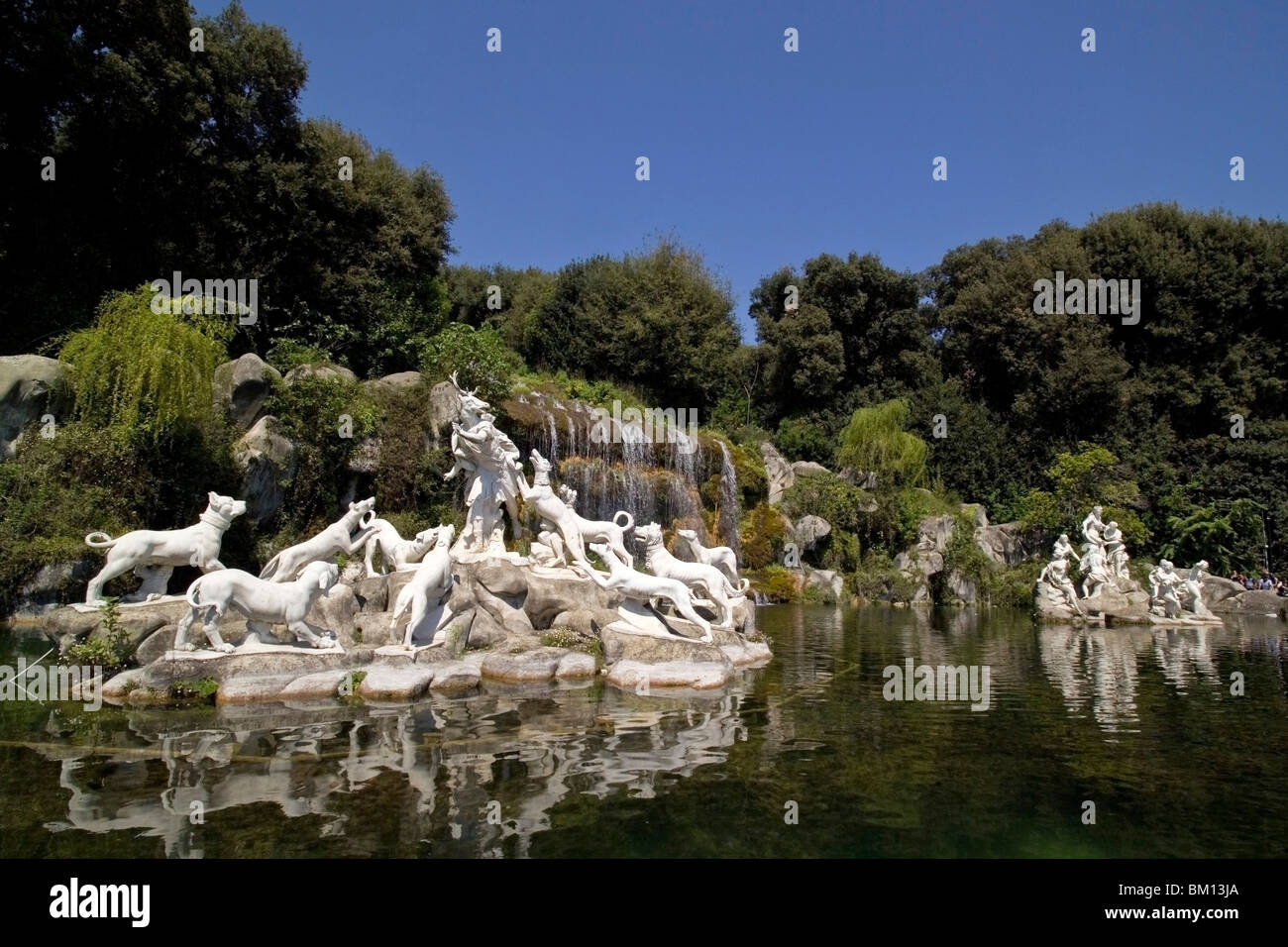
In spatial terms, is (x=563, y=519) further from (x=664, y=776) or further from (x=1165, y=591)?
(x=1165, y=591)

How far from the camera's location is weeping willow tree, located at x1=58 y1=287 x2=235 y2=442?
16094 mm

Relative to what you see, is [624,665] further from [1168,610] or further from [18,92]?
[18,92]

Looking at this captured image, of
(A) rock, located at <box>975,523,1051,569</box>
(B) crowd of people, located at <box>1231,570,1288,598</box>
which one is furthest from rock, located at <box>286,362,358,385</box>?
(B) crowd of people, located at <box>1231,570,1288,598</box>

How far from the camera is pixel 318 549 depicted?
11.5m

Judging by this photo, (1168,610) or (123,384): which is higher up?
(123,384)

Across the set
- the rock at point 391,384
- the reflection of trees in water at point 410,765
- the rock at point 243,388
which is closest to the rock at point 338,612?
the reflection of trees in water at point 410,765

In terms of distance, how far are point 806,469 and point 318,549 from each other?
26.5 meters

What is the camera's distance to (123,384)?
16.4 meters

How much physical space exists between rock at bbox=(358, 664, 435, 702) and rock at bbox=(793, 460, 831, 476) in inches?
1011

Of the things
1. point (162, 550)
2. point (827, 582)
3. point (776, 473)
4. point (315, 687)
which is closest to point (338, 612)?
point (162, 550)

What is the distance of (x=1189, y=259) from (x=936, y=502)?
51.6ft

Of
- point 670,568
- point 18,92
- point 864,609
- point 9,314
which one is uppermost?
point 18,92
